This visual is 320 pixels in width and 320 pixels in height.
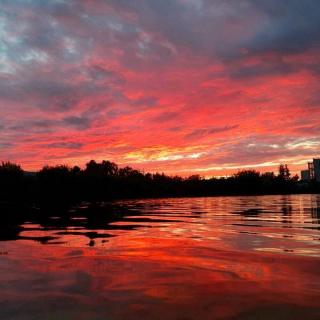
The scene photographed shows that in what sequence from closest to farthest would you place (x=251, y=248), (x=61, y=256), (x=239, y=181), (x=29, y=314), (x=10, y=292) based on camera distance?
1. (x=29, y=314)
2. (x=10, y=292)
3. (x=61, y=256)
4. (x=251, y=248)
5. (x=239, y=181)

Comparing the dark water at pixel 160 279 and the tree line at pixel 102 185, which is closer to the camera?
the dark water at pixel 160 279

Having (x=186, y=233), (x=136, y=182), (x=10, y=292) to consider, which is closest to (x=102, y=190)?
(x=136, y=182)

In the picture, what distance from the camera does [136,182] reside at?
9806 cm

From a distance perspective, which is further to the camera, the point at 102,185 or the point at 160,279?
the point at 102,185

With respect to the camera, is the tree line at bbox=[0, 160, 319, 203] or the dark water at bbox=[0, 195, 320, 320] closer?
the dark water at bbox=[0, 195, 320, 320]

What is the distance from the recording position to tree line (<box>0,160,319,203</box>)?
192ft

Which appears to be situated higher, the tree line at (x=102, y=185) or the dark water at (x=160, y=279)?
the tree line at (x=102, y=185)

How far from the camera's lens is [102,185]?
8506cm

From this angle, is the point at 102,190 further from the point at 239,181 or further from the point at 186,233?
the point at 186,233

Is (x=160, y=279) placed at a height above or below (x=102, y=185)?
below

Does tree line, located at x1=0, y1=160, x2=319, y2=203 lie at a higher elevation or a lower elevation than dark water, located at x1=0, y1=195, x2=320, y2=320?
higher

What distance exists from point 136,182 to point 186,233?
8540 cm

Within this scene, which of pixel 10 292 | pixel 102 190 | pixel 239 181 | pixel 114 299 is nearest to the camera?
pixel 114 299

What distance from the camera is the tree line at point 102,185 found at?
192 ft
